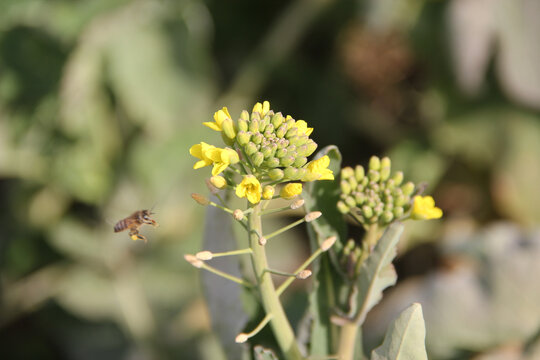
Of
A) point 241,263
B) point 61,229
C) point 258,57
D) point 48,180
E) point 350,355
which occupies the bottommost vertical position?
point 350,355

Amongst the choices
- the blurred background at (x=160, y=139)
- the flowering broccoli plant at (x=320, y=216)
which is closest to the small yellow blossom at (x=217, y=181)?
the flowering broccoli plant at (x=320, y=216)

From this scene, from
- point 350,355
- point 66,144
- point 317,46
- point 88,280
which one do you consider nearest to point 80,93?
point 66,144

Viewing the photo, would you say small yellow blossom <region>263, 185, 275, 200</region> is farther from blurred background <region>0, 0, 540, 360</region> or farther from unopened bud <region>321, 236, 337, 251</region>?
blurred background <region>0, 0, 540, 360</region>

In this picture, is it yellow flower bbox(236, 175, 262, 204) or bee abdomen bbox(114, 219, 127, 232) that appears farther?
bee abdomen bbox(114, 219, 127, 232)

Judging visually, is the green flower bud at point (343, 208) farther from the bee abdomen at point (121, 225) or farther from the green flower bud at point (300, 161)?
the bee abdomen at point (121, 225)

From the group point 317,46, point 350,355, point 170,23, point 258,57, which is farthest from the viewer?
point 317,46

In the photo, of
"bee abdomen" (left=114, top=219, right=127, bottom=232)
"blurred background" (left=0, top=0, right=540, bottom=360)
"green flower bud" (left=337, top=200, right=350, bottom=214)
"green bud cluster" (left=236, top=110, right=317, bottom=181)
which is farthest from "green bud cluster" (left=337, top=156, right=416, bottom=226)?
"blurred background" (left=0, top=0, right=540, bottom=360)

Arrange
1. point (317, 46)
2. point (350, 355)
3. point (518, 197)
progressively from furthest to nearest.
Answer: point (317, 46), point (518, 197), point (350, 355)

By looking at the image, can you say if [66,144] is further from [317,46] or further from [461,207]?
[461,207]
